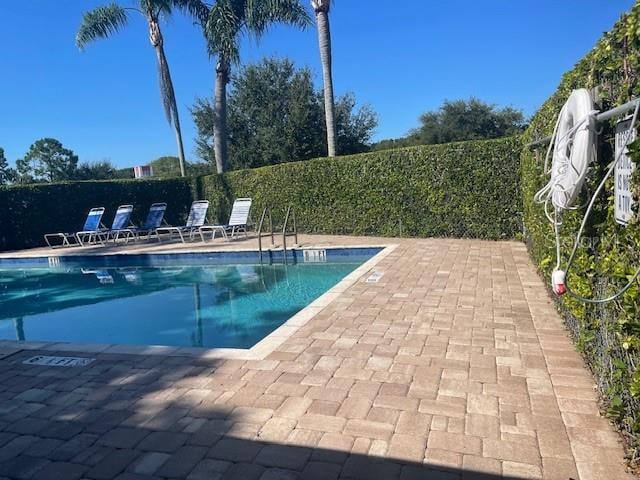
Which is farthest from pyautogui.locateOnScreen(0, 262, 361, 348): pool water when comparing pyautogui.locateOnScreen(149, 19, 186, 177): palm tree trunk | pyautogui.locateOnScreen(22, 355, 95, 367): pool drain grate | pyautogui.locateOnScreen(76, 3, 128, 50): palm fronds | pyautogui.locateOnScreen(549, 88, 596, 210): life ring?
pyautogui.locateOnScreen(76, 3, 128, 50): palm fronds

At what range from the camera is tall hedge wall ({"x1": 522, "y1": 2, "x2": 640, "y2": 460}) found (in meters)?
1.97

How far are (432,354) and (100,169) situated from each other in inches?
1550

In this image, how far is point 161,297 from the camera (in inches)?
314

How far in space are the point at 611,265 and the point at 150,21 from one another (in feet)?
57.8

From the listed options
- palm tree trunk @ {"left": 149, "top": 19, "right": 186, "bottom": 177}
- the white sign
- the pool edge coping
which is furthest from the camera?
palm tree trunk @ {"left": 149, "top": 19, "right": 186, "bottom": 177}

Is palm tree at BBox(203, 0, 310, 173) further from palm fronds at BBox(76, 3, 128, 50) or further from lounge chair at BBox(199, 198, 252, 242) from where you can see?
lounge chair at BBox(199, 198, 252, 242)

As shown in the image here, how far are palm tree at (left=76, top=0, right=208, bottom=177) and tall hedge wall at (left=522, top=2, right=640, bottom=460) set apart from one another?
15.6 m

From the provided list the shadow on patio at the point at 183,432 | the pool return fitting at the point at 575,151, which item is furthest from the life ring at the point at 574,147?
the shadow on patio at the point at 183,432

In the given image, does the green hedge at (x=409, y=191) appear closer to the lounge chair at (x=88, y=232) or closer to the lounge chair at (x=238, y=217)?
→ the lounge chair at (x=238, y=217)

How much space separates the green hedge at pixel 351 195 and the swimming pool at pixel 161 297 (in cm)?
192

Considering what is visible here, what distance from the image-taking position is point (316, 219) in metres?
12.6

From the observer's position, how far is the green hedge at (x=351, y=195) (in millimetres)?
9766

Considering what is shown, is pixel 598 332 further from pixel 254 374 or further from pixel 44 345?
pixel 44 345

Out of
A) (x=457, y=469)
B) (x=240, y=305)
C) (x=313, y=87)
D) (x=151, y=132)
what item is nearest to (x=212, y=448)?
(x=457, y=469)
